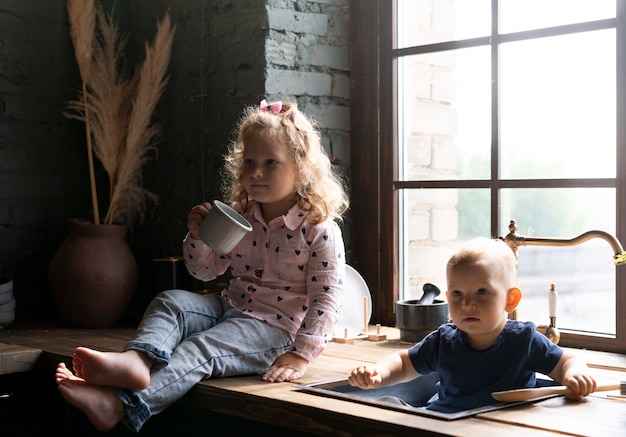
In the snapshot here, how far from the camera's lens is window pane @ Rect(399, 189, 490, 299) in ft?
9.39

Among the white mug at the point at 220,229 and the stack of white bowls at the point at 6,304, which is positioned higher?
the white mug at the point at 220,229

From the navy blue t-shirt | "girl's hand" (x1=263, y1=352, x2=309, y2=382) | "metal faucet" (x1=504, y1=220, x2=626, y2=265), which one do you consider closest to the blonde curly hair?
"girl's hand" (x1=263, y1=352, x2=309, y2=382)

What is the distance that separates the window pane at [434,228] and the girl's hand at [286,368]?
814 mm

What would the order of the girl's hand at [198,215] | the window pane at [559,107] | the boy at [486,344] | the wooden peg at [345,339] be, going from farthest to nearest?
the wooden peg at [345,339]
the window pane at [559,107]
the girl's hand at [198,215]
the boy at [486,344]

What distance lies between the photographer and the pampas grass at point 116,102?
3139 millimetres

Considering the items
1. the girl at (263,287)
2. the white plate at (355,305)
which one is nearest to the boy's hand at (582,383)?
the girl at (263,287)

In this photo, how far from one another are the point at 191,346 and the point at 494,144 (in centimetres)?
113

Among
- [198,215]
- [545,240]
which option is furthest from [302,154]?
[545,240]

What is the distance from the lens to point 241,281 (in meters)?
2.58

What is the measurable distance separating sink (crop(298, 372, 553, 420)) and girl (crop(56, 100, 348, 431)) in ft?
0.36

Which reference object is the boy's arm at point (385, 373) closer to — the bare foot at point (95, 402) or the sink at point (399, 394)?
the sink at point (399, 394)

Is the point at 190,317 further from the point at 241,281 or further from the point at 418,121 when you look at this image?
the point at 418,121

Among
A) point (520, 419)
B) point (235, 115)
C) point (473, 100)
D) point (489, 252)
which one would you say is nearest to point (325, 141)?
point (235, 115)

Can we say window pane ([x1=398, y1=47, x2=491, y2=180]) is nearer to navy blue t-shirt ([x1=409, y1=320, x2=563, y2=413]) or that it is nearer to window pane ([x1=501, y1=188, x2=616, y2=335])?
window pane ([x1=501, y1=188, x2=616, y2=335])
